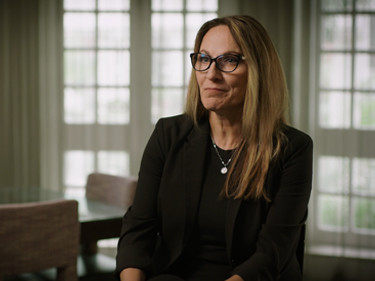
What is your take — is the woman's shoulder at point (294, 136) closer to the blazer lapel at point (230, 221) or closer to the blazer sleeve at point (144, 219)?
the blazer lapel at point (230, 221)

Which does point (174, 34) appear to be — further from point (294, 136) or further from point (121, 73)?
point (294, 136)

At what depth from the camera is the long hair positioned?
1595 millimetres

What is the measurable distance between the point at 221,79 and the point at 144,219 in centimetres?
48

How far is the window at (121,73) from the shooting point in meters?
4.38

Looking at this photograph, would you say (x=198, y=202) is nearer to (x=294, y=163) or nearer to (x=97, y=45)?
(x=294, y=163)

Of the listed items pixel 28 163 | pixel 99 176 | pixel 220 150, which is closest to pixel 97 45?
pixel 28 163

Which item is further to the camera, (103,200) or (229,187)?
(103,200)

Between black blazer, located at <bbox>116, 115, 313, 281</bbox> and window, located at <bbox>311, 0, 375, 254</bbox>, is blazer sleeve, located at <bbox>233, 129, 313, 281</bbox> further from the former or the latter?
window, located at <bbox>311, 0, 375, 254</bbox>

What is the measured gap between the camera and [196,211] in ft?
5.33

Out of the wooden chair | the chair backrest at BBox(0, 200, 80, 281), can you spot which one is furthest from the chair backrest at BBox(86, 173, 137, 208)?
the chair backrest at BBox(0, 200, 80, 281)

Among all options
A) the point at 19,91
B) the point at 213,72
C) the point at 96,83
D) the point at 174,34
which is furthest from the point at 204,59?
the point at 19,91

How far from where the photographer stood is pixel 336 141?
3973 millimetres

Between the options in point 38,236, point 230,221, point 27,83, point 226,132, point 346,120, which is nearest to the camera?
point 230,221

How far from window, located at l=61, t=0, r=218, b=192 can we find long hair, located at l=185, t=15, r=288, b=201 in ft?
8.90
